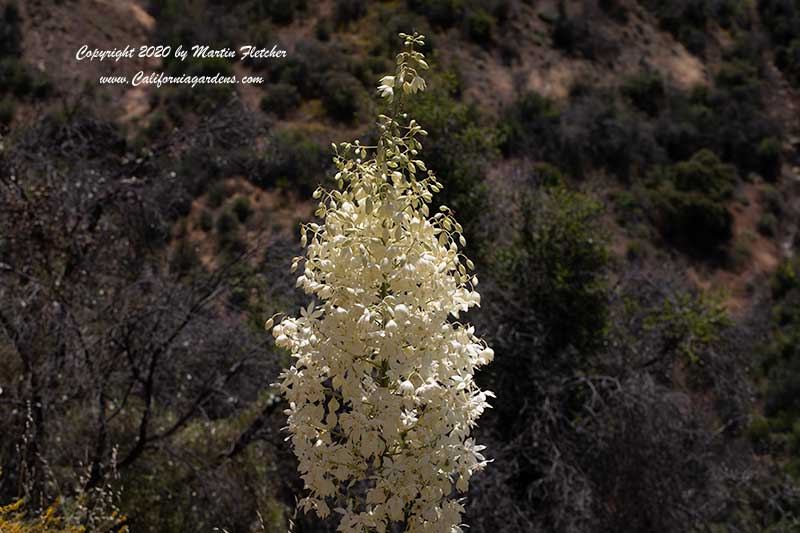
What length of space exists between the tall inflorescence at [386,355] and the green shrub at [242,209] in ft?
47.6

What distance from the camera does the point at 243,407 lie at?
732cm

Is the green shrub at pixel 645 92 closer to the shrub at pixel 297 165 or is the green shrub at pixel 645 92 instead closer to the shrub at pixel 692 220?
the shrub at pixel 692 220

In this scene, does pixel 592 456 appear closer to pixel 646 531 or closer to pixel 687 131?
pixel 646 531

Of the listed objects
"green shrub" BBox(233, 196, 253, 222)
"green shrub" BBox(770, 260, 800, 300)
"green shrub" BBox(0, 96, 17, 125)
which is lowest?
"green shrub" BBox(770, 260, 800, 300)

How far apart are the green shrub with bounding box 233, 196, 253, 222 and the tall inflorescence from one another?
47.6 feet

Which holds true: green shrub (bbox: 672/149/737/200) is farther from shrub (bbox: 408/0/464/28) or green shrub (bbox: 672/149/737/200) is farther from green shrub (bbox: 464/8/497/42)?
shrub (bbox: 408/0/464/28)

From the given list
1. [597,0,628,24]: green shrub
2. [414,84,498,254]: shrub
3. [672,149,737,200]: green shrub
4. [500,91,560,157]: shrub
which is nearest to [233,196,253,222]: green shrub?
[500,91,560,157]: shrub

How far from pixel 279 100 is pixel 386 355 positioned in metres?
18.5

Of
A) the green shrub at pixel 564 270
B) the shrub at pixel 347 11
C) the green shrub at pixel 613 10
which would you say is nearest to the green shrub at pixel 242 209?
the green shrub at pixel 564 270

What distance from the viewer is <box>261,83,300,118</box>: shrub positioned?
20141mm

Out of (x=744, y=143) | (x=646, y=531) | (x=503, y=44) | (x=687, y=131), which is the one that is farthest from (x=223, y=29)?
(x=646, y=531)

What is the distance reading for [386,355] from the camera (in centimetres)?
245

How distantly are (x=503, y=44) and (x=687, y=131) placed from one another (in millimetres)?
5890

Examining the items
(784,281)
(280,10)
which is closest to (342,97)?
(280,10)
